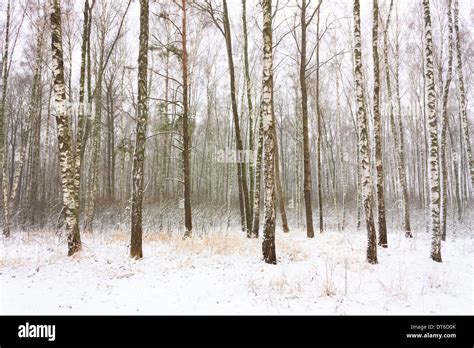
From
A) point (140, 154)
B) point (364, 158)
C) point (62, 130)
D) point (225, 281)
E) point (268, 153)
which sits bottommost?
point (225, 281)

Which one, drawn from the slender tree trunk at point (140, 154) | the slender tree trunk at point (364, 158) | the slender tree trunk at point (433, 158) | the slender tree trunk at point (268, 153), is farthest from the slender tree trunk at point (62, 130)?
the slender tree trunk at point (433, 158)

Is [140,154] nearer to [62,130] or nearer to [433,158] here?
[62,130]

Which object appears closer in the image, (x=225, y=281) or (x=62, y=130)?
(x=225, y=281)

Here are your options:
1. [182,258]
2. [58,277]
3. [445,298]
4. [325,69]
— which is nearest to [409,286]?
[445,298]

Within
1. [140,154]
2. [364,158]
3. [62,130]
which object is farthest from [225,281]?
[62,130]

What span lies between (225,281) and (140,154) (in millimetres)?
4032

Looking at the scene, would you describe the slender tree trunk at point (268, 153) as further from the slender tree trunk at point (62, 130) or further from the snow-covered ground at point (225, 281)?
the slender tree trunk at point (62, 130)

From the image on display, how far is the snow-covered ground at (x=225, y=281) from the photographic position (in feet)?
15.4

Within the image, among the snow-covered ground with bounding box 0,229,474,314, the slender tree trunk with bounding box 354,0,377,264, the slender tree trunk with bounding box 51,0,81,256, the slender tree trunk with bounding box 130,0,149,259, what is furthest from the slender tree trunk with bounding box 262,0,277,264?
the slender tree trunk with bounding box 51,0,81,256

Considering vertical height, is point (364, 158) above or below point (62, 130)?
below

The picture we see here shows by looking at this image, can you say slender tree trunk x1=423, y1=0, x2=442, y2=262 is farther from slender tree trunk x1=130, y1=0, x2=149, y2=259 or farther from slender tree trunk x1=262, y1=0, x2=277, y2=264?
slender tree trunk x1=130, y1=0, x2=149, y2=259

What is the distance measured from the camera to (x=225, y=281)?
233 inches

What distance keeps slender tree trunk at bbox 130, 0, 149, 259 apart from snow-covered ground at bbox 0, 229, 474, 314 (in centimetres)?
54

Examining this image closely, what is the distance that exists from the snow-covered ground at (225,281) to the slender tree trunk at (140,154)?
543 mm
